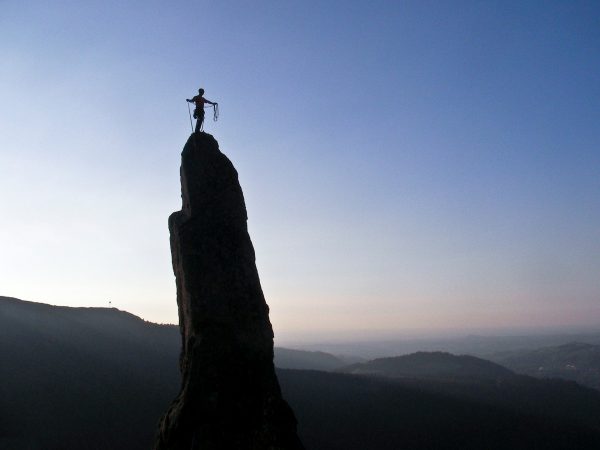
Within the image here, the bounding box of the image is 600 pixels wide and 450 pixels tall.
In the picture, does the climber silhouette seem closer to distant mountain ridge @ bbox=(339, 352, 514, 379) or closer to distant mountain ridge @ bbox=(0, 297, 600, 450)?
distant mountain ridge @ bbox=(0, 297, 600, 450)

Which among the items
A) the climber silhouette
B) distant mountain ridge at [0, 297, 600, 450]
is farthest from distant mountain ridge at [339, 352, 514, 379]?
the climber silhouette

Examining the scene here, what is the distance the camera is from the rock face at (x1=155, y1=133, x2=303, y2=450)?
1062 cm

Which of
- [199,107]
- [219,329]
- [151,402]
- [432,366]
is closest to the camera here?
[219,329]

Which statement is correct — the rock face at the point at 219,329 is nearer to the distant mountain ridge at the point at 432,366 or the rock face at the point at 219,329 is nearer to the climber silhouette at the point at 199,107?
the climber silhouette at the point at 199,107

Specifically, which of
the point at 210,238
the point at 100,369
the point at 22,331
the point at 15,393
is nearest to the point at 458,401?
the point at 100,369

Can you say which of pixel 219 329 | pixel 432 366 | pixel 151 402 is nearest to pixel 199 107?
pixel 219 329

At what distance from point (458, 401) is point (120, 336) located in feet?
187

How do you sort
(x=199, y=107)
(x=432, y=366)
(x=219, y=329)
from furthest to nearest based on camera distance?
(x=432, y=366)
(x=199, y=107)
(x=219, y=329)

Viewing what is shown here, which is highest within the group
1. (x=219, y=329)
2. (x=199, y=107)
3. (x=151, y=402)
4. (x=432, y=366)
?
(x=199, y=107)

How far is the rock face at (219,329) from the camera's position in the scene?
10625 mm

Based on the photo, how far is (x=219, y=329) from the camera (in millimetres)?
11516

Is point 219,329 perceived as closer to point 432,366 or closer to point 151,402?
point 151,402

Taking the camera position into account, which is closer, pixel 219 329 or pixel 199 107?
pixel 219 329

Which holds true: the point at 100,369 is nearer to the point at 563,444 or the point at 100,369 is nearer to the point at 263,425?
the point at 263,425
